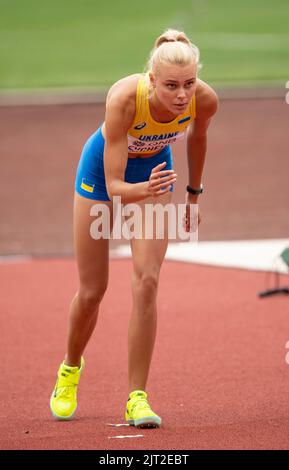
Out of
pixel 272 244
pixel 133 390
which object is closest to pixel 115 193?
pixel 133 390

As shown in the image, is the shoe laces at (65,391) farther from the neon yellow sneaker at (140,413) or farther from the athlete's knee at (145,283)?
the athlete's knee at (145,283)

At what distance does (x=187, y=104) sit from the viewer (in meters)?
6.36

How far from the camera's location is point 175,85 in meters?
6.30

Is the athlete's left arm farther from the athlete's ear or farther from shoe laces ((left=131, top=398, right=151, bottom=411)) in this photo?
shoe laces ((left=131, top=398, right=151, bottom=411))

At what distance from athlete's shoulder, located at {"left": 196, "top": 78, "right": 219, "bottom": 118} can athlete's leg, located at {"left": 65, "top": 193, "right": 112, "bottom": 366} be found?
81 centimetres

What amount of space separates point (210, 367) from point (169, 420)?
157 cm

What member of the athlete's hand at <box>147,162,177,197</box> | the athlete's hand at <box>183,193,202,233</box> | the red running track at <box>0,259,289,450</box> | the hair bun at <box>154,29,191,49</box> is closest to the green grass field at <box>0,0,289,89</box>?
the red running track at <box>0,259,289,450</box>

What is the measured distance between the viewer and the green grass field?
81.8ft

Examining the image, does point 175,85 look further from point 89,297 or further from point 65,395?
point 65,395

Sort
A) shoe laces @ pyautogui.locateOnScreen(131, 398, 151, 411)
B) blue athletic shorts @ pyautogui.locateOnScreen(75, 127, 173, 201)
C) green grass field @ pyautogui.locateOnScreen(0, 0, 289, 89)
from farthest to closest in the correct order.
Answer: green grass field @ pyautogui.locateOnScreen(0, 0, 289, 89), blue athletic shorts @ pyautogui.locateOnScreen(75, 127, 173, 201), shoe laces @ pyautogui.locateOnScreen(131, 398, 151, 411)

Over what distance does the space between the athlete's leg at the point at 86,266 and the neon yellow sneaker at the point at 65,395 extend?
0.26 meters

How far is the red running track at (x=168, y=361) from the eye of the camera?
21.4 feet

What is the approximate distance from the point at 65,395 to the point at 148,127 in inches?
72.1

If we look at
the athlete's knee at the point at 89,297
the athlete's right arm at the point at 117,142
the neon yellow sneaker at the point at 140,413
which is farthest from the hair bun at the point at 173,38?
the neon yellow sneaker at the point at 140,413
